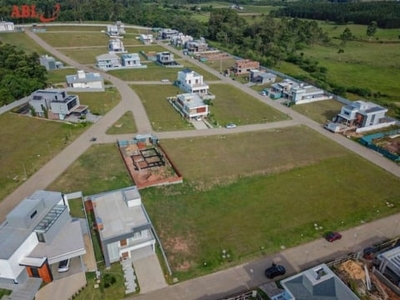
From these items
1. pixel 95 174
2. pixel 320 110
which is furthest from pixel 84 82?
pixel 320 110

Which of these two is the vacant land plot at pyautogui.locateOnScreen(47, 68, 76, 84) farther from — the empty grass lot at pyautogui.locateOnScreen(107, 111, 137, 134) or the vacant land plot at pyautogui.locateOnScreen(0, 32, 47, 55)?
the empty grass lot at pyautogui.locateOnScreen(107, 111, 137, 134)

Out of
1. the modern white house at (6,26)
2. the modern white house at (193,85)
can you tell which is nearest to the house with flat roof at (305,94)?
the modern white house at (193,85)

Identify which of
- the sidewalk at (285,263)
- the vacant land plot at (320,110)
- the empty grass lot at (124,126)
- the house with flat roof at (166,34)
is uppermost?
the house with flat roof at (166,34)

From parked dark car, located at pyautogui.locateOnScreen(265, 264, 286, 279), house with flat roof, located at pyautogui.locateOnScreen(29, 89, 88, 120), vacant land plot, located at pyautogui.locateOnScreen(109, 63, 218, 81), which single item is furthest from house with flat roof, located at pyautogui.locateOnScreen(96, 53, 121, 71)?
parked dark car, located at pyautogui.locateOnScreen(265, 264, 286, 279)

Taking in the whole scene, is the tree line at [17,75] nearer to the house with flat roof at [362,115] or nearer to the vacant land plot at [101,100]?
the vacant land plot at [101,100]

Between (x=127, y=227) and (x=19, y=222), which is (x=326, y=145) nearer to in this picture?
(x=127, y=227)
